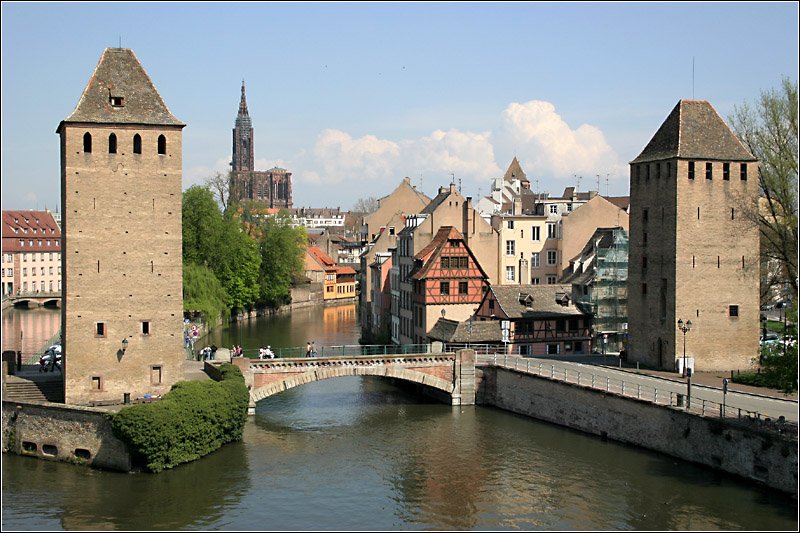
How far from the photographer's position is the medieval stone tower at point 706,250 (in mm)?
44500

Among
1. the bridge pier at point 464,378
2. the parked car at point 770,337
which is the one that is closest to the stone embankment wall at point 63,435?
the bridge pier at point 464,378

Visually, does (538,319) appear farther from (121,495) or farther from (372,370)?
(121,495)

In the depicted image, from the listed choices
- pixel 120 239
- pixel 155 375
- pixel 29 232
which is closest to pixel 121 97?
pixel 120 239

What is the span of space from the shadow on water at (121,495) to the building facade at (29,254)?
250 feet

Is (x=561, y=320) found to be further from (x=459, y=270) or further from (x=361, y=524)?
(x=361, y=524)

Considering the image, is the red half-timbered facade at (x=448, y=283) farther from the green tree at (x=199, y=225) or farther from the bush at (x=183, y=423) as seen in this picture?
the green tree at (x=199, y=225)

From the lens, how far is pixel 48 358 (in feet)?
151

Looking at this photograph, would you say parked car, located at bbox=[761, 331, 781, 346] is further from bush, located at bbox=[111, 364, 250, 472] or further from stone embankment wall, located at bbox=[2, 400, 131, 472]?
stone embankment wall, located at bbox=[2, 400, 131, 472]

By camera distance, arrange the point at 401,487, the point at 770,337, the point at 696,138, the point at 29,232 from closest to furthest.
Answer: the point at 401,487
the point at 696,138
the point at 770,337
the point at 29,232

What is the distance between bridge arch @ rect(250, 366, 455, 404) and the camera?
1731 inches

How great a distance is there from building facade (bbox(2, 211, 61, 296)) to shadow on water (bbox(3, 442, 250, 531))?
7611cm

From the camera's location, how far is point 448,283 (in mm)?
55250

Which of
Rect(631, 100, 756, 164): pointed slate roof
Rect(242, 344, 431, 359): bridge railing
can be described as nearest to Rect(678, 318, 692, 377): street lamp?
Rect(631, 100, 756, 164): pointed slate roof

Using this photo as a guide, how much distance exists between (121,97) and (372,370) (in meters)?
16.1
